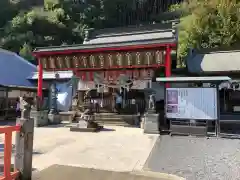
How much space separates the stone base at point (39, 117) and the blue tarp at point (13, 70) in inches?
275

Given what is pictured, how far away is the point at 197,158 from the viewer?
6809mm

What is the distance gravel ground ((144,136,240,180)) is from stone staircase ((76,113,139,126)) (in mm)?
5819

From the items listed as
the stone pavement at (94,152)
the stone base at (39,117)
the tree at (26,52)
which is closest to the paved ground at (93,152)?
the stone pavement at (94,152)

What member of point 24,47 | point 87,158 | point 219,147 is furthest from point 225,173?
point 24,47

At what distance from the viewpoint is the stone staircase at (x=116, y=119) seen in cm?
1550

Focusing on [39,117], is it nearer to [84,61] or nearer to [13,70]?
[84,61]

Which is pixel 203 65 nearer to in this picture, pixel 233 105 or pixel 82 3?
pixel 233 105

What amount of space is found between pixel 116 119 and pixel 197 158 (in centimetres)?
945

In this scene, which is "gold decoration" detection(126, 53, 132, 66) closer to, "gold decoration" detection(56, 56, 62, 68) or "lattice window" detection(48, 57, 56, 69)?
"gold decoration" detection(56, 56, 62, 68)

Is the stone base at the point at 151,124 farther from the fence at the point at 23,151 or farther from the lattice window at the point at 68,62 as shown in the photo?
the fence at the point at 23,151

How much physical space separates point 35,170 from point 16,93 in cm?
1543

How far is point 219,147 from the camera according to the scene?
8297mm

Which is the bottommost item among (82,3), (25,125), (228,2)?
(25,125)

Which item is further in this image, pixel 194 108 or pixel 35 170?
pixel 194 108
